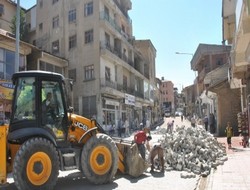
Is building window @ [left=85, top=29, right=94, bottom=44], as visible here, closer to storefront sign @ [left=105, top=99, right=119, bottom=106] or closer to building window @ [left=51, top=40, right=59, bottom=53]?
building window @ [left=51, top=40, right=59, bottom=53]

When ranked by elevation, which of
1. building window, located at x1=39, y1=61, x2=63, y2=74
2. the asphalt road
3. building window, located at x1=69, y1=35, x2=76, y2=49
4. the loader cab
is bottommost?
the asphalt road

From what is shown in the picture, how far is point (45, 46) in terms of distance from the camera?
42250mm

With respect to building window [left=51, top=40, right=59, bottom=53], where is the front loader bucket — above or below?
below

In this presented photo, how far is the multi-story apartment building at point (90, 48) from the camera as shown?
37281 mm

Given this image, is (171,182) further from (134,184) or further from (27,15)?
(27,15)

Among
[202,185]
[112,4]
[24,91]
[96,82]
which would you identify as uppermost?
[112,4]

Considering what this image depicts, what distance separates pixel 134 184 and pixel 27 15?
130ft

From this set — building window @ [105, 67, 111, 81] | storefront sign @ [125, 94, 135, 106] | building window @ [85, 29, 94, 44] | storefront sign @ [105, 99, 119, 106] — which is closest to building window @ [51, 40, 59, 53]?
building window @ [85, 29, 94, 44]

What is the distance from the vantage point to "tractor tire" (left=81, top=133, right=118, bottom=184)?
10653 millimetres

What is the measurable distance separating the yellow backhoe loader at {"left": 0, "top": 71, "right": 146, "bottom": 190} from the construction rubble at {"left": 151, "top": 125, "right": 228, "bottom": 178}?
233 centimetres

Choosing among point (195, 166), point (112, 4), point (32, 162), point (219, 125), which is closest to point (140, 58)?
point (112, 4)

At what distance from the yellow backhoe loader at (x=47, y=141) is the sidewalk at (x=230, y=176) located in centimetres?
229

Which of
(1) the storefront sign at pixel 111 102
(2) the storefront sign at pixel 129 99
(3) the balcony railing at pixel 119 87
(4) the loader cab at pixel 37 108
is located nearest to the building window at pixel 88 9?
(3) the balcony railing at pixel 119 87

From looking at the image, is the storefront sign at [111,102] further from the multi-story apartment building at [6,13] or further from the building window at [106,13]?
the multi-story apartment building at [6,13]
